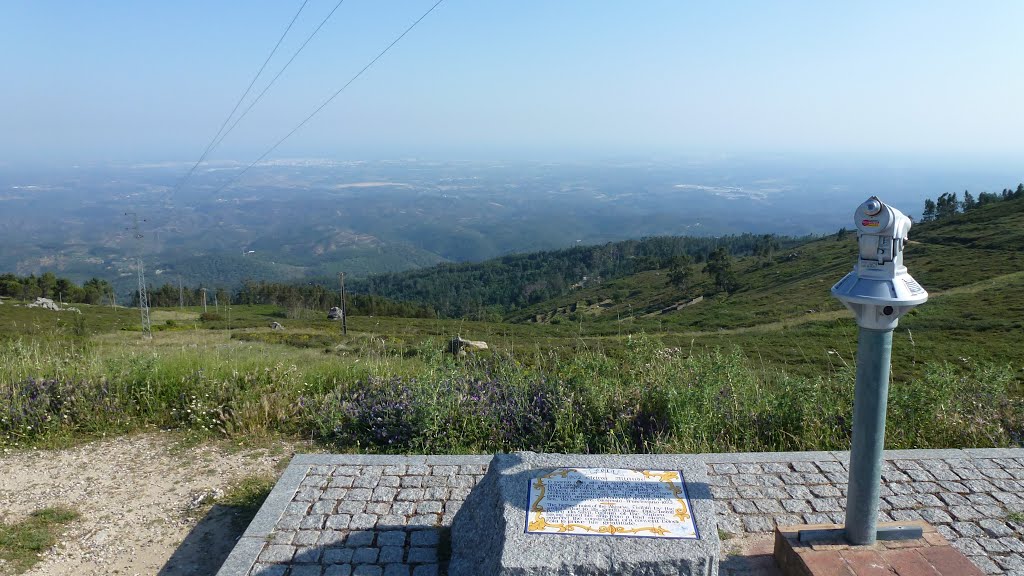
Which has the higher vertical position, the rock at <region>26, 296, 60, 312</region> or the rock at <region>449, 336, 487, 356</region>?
the rock at <region>449, 336, 487, 356</region>

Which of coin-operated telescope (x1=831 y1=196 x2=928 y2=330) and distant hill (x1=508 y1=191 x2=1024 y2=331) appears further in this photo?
distant hill (x1=508 y1=191 x2=1024 y2=331)

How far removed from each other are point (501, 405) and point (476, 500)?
2483mm

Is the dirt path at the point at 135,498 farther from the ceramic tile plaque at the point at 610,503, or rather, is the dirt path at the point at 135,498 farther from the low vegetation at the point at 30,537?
the ceramic tile plaque at the point at 610,503

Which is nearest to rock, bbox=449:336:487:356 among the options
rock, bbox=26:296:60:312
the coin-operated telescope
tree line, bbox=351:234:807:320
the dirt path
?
the dirt path

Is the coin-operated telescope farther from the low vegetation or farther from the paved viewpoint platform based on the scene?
the low vegetation

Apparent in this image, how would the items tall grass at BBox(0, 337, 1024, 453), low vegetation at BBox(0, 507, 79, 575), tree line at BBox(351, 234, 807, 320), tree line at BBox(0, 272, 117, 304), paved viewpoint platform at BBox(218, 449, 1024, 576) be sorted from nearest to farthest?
paved viewpoint platform at BBox(218, 449, 1024, 576) < low vegetation at BBox(0, 507, 79, 575) < tall grass at BBox(0, 337, 1024, 453) < tree line at BBox(0, 272, 117, 304) < tree line at BBox(351, 234, 807, 320)

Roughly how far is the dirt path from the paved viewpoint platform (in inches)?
29.0

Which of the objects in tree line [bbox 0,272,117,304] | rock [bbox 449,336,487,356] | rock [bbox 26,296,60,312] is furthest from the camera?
tree line [bbox 0,272,117,304]

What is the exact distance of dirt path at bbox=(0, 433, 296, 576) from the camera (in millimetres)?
4676

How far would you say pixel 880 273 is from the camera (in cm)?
341

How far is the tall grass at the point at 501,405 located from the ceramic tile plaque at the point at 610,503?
1933mm

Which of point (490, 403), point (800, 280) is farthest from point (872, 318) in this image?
point (800, 280)

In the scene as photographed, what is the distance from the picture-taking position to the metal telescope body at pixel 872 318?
3.35 metres

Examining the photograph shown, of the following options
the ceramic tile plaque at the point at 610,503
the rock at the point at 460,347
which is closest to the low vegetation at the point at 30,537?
the ceramic tile plaque at the point at 610,503
